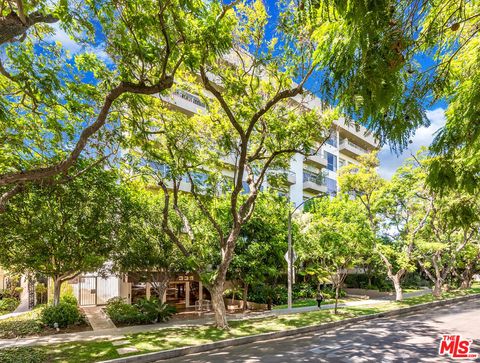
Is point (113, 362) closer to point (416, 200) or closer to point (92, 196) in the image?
point (92, 196)

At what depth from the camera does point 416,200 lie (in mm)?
25422

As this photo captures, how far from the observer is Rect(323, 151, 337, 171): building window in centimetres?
4107

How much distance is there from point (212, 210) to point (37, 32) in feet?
35.7

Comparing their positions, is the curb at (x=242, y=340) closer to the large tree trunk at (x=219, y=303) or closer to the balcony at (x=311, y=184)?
the large tree trunk at (x=219, y=303)

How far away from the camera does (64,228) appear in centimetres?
1489

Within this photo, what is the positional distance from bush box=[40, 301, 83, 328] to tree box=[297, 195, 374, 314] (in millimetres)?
13004

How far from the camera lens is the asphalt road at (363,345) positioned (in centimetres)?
958

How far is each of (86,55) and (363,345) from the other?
40.5ft

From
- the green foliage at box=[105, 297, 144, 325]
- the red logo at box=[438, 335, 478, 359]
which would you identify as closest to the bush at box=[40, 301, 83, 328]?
the green foliage at box=[105, 297, 144, 325]

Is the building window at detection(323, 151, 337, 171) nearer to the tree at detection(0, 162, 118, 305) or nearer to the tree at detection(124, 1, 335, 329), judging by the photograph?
the tree at detection(124, 1, 335, 329)

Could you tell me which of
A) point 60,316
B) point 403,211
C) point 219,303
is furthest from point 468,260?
point 60,316

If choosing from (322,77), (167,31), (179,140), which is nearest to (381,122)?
(322,77)

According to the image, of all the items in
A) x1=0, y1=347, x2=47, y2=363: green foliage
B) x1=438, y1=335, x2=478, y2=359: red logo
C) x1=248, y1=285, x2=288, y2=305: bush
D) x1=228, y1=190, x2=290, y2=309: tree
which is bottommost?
x1=248, y1=285, x2=288, y2=305: bush

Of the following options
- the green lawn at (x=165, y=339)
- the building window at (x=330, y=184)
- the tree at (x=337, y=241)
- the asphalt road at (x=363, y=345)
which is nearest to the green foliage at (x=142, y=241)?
the green lawn at (x=165, y=339)
